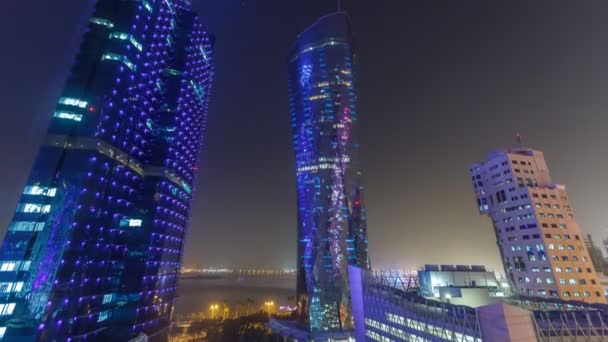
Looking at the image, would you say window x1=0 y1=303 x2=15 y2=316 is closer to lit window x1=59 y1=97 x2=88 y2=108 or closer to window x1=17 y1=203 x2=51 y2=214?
window x1=17 y1=203 x2=51 y2=214

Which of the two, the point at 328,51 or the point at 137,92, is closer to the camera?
the point at 137,92

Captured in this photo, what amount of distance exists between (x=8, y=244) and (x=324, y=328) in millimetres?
67844

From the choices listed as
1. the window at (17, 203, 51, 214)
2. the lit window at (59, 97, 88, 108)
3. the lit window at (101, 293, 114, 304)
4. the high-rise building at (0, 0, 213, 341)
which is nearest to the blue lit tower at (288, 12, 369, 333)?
the high-rise building at (0, 0, 213, 341)

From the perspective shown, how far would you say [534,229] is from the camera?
238 feet

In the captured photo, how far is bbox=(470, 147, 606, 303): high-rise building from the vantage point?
66812mm

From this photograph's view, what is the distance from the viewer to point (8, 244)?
39812 mm

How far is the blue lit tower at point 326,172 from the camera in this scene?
7444cm

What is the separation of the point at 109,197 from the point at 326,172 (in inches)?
2315

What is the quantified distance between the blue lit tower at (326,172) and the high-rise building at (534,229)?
4335 cm

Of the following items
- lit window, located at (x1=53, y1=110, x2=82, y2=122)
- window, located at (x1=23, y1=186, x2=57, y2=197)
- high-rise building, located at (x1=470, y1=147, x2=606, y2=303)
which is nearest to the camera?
window, located at (x1=23, y1=186, x2=57, y2=197)

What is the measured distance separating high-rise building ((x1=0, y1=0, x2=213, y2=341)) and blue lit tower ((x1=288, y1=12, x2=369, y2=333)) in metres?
39.1

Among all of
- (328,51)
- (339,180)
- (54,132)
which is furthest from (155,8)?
(339,180)

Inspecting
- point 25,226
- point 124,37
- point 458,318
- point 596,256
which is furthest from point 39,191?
point 596,256

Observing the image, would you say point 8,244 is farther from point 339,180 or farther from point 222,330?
point 339,180
